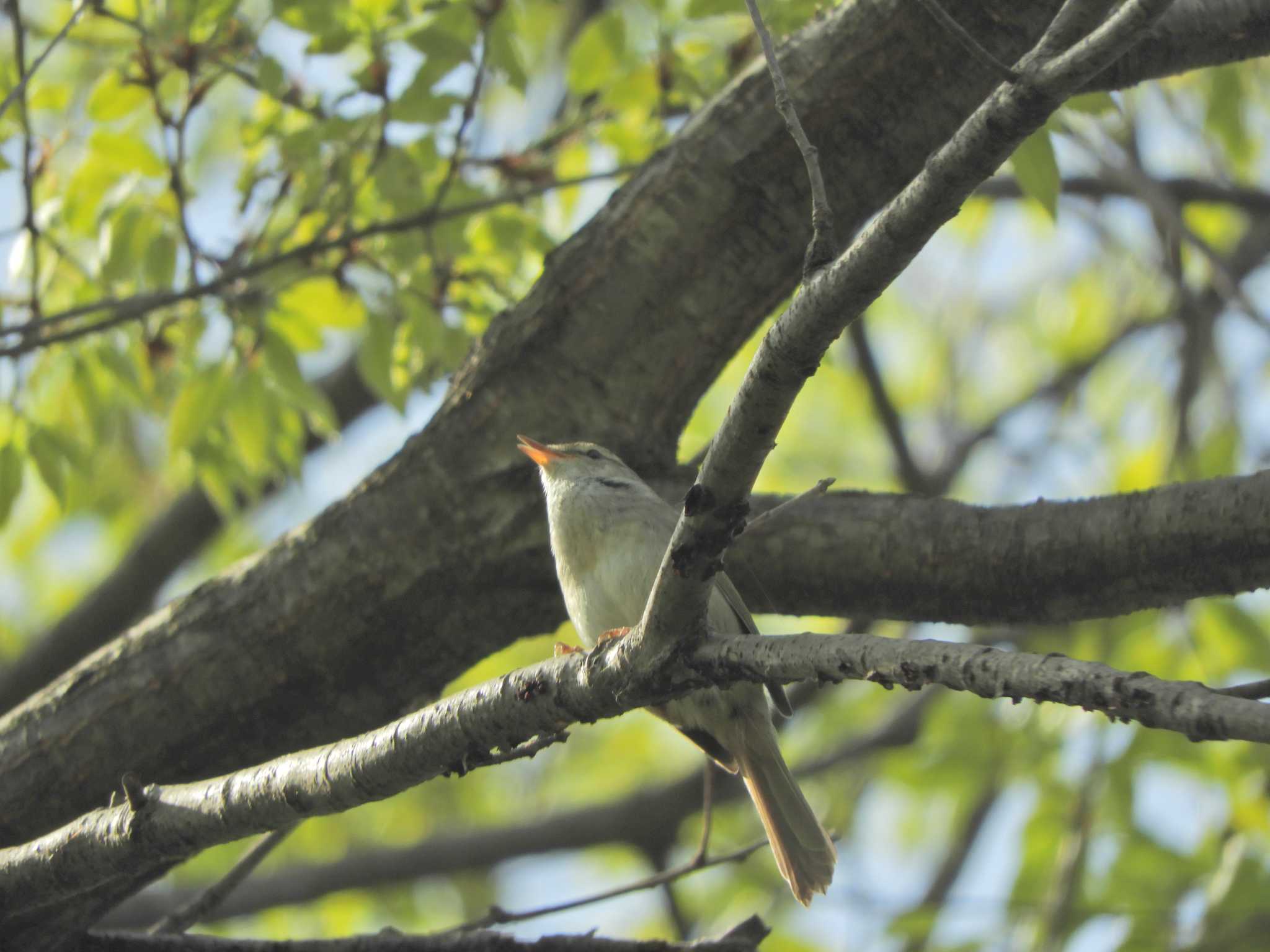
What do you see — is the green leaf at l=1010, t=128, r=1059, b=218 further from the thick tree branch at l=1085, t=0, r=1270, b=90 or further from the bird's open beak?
the bird's open beak

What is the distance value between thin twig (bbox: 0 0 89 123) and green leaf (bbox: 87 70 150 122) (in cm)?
22

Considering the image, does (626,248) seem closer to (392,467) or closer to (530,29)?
(392,467)

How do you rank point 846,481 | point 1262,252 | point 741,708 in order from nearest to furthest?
1. point 741,708
2. point 1262,252
3. point 846,481

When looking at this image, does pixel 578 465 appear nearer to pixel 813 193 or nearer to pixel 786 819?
pixel 786 819

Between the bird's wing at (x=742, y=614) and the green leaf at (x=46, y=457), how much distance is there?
7.41 feet

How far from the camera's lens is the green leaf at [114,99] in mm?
4090

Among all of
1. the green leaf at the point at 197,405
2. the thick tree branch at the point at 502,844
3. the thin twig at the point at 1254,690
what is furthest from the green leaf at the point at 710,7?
the thick tree branch at the point at 502,844

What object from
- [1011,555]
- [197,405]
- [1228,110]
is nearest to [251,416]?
[197,405]

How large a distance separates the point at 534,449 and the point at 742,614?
917 mm

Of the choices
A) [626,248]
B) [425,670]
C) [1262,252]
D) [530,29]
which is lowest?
[425,670]

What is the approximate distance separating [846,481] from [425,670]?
6.46m

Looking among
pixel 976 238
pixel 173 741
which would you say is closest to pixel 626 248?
pixel 173 741

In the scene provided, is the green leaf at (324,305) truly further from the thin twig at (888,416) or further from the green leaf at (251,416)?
the thin twig at (888,416)

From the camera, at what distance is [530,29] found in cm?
861
